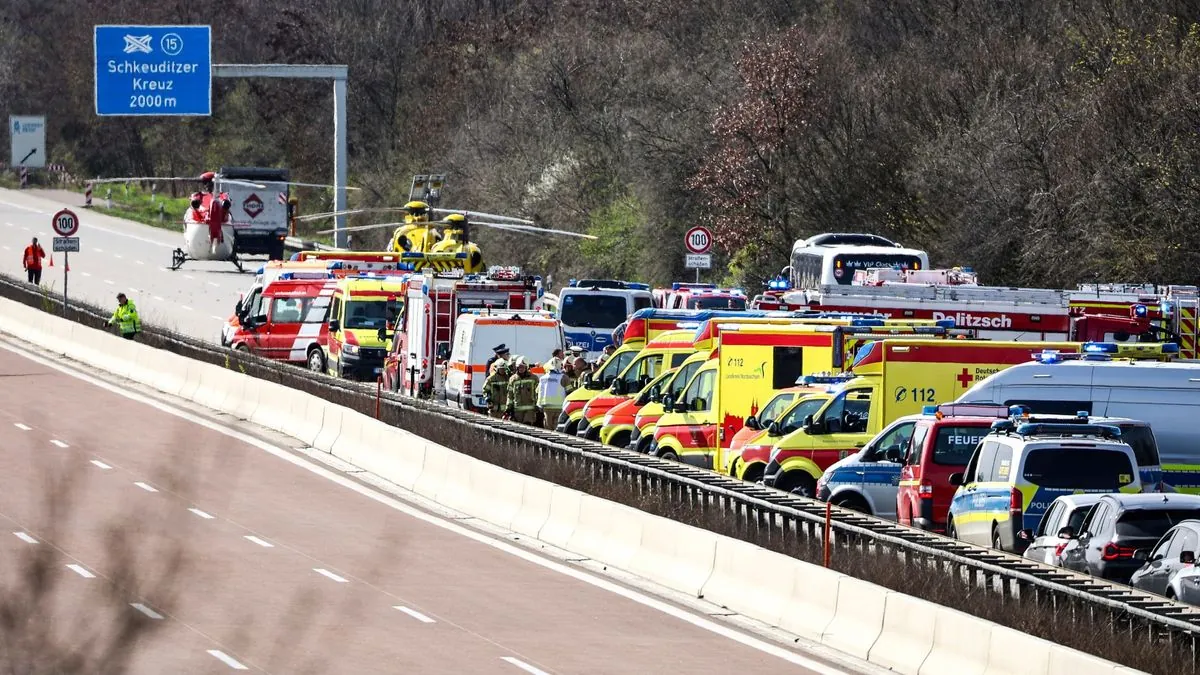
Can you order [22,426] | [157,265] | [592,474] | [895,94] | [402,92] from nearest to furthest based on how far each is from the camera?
[592,474]
[22,426]
[895,94]
[157,265]
[402,92]

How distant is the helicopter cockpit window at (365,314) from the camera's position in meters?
42.7

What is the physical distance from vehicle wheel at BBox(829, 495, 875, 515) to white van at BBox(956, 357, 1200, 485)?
160 cm

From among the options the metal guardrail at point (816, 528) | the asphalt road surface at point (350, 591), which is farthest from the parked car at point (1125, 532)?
the asphalt road surface at point (350, 591)

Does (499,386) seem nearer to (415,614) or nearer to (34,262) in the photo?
(415,614)

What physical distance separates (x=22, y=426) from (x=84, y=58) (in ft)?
280

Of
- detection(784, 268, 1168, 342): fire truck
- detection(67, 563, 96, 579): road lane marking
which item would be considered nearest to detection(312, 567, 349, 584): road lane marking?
detection(67, 563, 96, 579): road lane marking

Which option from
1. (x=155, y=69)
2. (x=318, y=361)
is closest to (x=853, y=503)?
(x=318, y=361)

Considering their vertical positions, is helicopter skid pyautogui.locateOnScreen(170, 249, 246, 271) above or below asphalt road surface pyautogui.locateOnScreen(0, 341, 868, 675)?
above

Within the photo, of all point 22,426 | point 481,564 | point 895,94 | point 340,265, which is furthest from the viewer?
point 895,94

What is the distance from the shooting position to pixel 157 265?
74.1 m

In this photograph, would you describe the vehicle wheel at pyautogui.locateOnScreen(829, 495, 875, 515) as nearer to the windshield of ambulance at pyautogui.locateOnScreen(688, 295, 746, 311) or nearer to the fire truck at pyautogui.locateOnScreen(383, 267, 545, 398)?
the fire truck at pyautogui.locateOnScreen(383, 267, 545, 398)

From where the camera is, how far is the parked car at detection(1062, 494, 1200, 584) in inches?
691

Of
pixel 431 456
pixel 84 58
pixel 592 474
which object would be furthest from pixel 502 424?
pixel 84 58

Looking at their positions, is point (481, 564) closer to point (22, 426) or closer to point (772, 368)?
point (772, 368)
